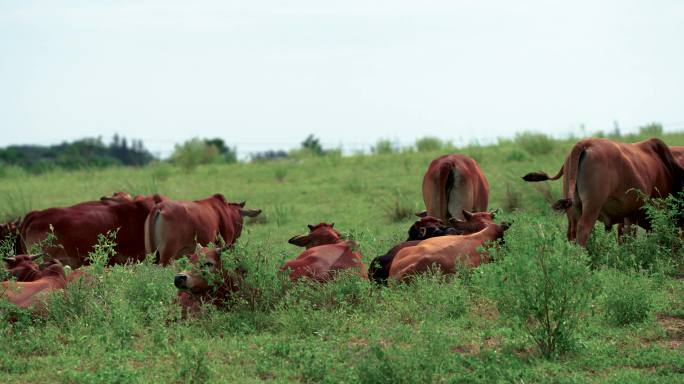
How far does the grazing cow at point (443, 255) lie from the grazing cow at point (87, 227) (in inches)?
154

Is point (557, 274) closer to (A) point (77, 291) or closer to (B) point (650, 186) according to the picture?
(A) point (77, 291)

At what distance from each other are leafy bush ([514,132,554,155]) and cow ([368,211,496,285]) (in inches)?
575

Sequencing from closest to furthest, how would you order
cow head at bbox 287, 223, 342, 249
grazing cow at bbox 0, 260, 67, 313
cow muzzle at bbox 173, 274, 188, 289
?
1. grazing cow at bbox 0, 260, 67, 313
2. cow muzzle at bbox 173, 274, 188, 289
3. cow head at bbox 287, 223, 342, 249

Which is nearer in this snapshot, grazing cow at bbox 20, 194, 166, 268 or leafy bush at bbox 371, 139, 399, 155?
grazing cow at bbox 20, 194, 166, 268

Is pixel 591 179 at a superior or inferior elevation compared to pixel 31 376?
superior

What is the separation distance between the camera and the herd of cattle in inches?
386

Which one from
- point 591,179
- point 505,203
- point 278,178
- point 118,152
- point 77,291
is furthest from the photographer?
point 118,152

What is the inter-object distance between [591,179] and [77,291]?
599 cm

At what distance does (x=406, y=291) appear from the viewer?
31.9ft

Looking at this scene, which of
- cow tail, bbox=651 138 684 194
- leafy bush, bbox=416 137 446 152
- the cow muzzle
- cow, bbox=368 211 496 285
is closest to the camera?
the cow muzzle

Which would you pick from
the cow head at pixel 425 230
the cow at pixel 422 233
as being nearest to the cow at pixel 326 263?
the cow at pixel 422 233

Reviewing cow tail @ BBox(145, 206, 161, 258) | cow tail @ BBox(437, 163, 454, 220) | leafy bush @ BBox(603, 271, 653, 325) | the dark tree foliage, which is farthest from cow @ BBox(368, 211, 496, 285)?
the dark tree foliage

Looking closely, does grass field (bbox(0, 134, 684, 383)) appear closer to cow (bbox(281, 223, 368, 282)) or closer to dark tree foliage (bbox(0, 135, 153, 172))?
cow (bbox(281, 223, 368, 282))

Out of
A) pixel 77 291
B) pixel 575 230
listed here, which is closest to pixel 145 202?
pixel 77 291
